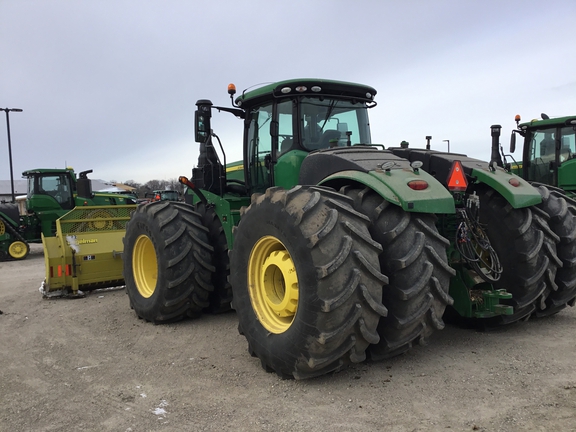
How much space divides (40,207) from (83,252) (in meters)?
8.80

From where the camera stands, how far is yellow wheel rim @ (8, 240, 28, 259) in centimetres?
1381

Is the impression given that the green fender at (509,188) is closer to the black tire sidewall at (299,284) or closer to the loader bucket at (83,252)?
the black tire sidewall at (299,284)

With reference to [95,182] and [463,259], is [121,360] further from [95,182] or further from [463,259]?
[95,182]

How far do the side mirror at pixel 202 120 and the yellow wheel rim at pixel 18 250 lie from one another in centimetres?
1060

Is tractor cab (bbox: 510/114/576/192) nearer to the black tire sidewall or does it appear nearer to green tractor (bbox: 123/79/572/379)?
green tractor (bbox: 123/79/572/379)

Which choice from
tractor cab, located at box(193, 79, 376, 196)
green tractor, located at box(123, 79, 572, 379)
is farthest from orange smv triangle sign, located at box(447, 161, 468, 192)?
tractor cab, located at box(193, 79, 376, 196)

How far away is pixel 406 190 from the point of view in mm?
3523

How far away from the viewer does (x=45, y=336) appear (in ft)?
17.2

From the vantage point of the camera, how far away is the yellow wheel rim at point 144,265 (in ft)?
19.9

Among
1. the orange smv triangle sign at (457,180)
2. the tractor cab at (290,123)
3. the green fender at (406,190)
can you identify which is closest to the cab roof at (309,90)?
the tractor cab at (290,123)

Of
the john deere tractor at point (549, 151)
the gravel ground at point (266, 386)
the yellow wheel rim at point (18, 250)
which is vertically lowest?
the yellow wheel rim at point (18, 250)

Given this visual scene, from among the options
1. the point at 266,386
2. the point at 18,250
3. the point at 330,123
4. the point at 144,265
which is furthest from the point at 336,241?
the point at 18,250

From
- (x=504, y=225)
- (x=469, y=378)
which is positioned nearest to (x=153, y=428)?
(x=469, y=378)

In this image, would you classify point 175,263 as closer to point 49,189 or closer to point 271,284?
point 271,284
